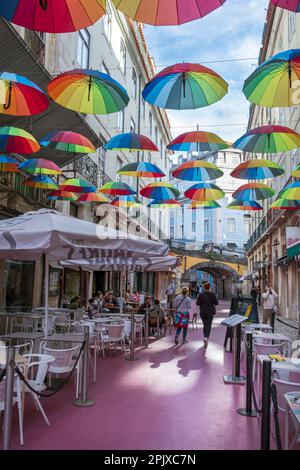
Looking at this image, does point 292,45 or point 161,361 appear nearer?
point 161,361

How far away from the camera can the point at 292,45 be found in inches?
747

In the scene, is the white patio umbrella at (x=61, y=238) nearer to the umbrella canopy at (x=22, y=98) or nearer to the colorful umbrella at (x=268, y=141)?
the umbrella canopy at (x=22, y=98)

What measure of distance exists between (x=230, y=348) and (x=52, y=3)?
362 inches

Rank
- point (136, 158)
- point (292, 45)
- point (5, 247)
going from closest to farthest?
point (5, 247)
point (292, 45)
point (136, 158)

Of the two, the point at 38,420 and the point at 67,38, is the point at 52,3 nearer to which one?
the point at 38,420

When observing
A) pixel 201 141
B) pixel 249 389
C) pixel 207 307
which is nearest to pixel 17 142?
pixel 201 141

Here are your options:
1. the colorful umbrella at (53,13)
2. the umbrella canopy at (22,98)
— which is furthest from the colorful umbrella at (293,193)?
the colorful umbrella at (53,13)

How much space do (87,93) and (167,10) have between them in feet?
11.9

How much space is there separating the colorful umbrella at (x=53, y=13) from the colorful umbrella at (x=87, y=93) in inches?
102

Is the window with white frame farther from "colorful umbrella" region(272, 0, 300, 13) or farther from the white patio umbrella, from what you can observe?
"colorful umbrella" region(272, 0, 300, 13)

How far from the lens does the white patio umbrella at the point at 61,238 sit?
5887 mm

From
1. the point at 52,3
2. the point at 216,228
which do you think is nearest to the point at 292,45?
the point at 52,3

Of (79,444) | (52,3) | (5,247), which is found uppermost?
(52,3)

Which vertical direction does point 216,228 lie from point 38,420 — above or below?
above
